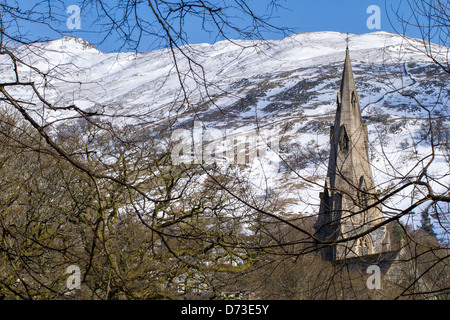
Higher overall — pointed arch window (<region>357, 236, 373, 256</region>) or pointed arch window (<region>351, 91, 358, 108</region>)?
pointed arch window (<region>351, 91, 358, 108</region>)

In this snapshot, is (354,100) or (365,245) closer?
(365,245)

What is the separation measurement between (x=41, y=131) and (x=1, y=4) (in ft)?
3.45

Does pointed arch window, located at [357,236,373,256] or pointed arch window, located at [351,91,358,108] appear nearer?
pointed arch window, located at [357,236,373,256]

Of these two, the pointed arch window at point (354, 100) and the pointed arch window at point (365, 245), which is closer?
the pointed arch window at point (365, 245)

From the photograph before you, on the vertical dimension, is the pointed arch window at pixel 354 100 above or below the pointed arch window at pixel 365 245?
above

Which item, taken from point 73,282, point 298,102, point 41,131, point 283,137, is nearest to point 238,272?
point 73,282

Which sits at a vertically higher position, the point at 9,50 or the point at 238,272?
the point at 9,50

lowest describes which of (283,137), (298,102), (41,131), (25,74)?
(41,131)

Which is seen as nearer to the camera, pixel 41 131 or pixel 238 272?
pixel 41 131

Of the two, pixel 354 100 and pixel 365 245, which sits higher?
pixel 354 100
